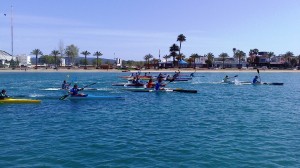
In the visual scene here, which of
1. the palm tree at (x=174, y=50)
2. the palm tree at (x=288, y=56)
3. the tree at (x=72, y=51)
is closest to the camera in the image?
the palm tree at (x=174, y=50)

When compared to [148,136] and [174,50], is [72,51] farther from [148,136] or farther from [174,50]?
[148,136]

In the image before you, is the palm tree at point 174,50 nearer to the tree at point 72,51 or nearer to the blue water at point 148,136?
the tree at point 72,51

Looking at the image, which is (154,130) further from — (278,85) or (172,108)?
(278,85)

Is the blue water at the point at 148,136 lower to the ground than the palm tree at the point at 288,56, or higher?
lower

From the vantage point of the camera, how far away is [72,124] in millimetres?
20594

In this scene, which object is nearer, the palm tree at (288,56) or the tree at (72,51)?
the palm tree at (288,56)

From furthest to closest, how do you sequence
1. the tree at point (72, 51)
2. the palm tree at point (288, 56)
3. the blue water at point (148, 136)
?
1. the tree at point (72, 51)
2. the palm tree at point (288, 56)
3. the blue water at point (148, 136)

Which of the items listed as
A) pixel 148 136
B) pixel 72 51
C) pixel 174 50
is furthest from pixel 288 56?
pixel 148 136

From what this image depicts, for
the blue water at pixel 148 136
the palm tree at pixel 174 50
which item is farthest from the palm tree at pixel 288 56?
the blue water at pixel 148 136

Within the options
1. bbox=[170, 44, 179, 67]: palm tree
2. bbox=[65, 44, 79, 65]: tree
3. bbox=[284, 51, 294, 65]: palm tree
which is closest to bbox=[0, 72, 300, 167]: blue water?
bbox=[170, 44, 179, 67]: palm tree

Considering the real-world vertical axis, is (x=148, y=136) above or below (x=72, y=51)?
below

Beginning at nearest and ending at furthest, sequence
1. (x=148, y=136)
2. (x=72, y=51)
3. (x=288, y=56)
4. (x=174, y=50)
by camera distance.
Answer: (x=148, y=136) → (x=174, y=50) → (x=288, y=56) → (x=72, y=51)

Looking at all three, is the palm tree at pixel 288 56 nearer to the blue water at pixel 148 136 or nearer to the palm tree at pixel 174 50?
the palm tree at pixel 174 50

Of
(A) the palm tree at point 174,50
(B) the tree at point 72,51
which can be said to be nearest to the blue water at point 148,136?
(A) the palm tree at point 174,50
